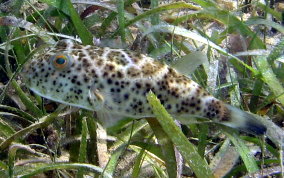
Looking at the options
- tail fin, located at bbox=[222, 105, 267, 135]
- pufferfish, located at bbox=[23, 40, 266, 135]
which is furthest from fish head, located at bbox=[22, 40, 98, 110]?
tail fin, located at bbox=[222, 105, 267, 135]

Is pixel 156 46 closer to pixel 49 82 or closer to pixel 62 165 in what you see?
pixel 49 82

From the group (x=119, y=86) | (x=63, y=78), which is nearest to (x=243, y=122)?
Answer: (x=119, y=86)

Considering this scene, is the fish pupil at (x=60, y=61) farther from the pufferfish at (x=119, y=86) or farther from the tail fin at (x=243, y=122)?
the tail fin at (x=243, y=122)

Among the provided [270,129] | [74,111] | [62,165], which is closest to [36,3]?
[74,111]

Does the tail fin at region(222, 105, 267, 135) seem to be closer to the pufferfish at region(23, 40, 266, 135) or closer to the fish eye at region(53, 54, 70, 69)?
the pufferfish at region(23, 40, 266, 135)

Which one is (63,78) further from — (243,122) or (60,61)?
(243,122)

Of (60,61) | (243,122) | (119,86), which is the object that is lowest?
(243,122)
